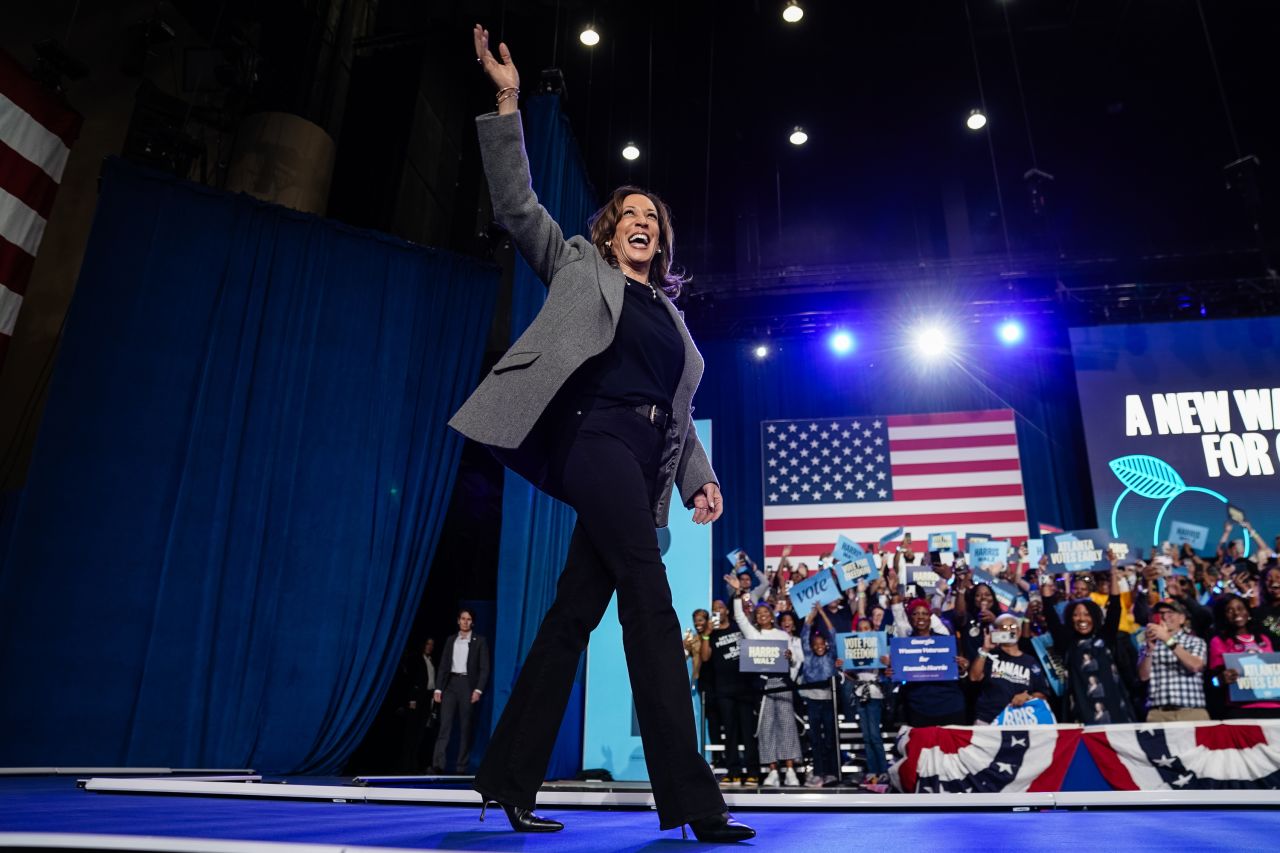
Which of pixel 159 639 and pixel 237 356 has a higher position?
pixel 237 356

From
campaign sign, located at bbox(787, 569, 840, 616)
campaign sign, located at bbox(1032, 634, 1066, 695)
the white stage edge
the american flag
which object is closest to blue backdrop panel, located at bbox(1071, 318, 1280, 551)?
the american flag

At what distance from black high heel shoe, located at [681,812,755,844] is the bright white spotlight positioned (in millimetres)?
10191

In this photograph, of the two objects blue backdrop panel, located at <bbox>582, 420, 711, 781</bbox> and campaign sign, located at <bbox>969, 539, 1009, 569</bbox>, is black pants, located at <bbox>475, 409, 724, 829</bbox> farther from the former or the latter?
blue backdrop panel, located at <bbox>582, 420, 711, 781</bbox>

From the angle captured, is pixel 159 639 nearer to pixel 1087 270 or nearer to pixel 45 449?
pixel 45 449

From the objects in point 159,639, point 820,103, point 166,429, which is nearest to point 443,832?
point 159,639

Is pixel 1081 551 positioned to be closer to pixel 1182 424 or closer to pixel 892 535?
pixel 892 535

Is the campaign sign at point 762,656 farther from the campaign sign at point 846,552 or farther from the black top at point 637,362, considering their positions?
the black top at point 637,362

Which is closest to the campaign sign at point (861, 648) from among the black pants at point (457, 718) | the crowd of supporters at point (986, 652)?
the crowd of supporters at point (986, 652)

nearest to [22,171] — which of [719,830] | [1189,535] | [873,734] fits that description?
[719,830]

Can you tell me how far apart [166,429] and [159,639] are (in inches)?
54.4

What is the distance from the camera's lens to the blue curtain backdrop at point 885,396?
1010cm

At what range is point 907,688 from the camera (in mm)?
5844

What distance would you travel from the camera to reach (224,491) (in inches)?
230

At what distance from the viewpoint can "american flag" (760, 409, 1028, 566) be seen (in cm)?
1012
